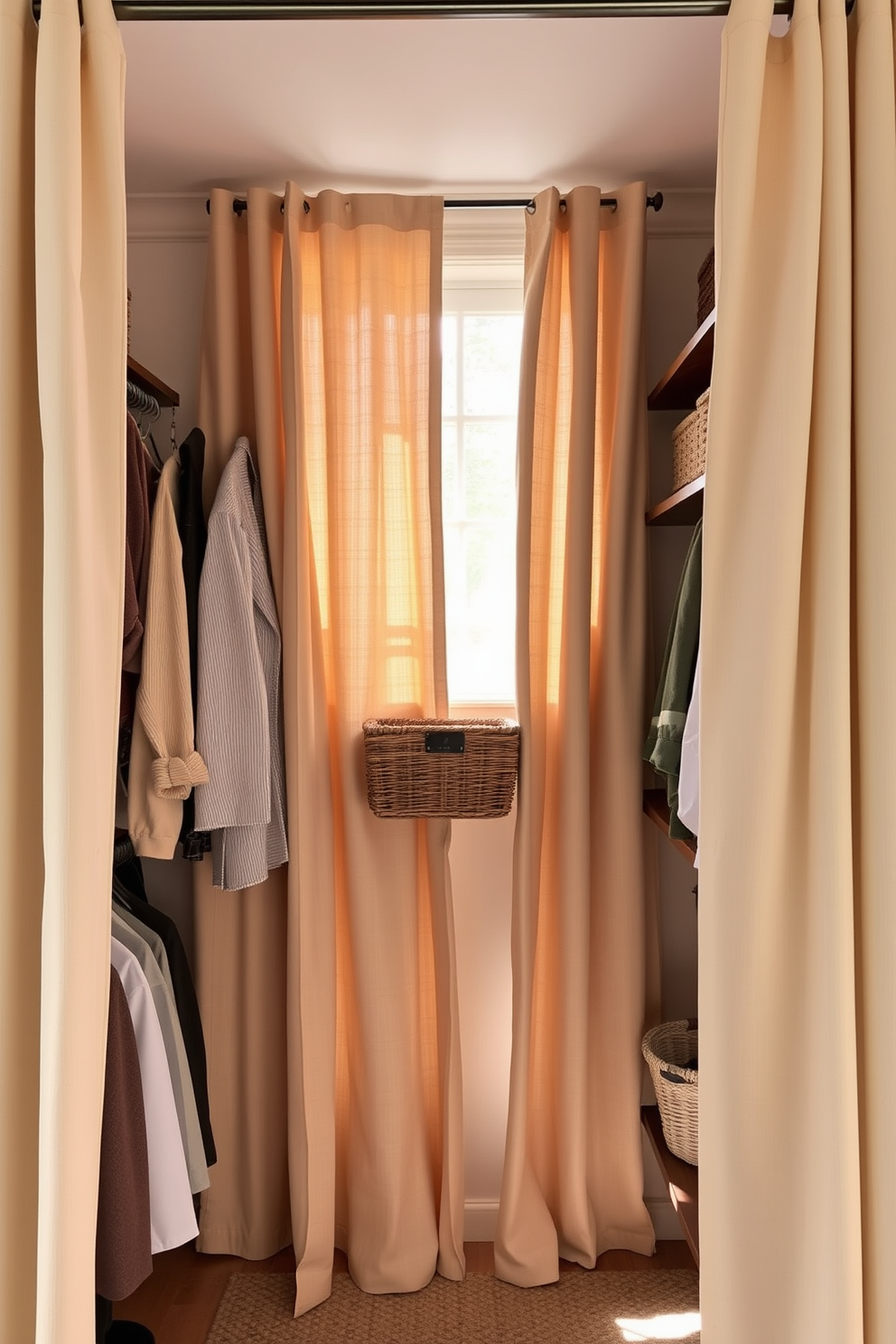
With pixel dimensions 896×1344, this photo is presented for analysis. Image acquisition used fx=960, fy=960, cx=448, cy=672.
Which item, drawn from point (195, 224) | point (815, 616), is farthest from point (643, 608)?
point (195, 224)

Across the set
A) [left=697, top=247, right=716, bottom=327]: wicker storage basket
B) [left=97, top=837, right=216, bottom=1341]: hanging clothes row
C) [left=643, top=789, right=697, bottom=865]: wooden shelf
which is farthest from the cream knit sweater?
[left=697, top=247, right=716, bottom=327]: wicker storage basket

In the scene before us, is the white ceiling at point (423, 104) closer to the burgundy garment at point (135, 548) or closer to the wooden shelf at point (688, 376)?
the wooden shelf at point (688, 376)

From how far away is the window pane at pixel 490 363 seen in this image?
252cm

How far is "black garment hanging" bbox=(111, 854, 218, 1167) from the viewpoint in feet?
6.76

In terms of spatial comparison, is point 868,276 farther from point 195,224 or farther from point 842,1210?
point 195,224

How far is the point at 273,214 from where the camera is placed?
89.8 inches

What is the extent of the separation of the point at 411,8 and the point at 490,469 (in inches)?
51.1

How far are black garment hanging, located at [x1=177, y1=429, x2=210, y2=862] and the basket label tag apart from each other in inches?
20.3

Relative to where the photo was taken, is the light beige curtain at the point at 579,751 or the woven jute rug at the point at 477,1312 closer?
the woven jute rug at the point at 477,1312

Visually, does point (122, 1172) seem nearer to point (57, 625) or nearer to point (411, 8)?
point (57, 625)

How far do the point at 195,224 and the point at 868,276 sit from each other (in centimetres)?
176

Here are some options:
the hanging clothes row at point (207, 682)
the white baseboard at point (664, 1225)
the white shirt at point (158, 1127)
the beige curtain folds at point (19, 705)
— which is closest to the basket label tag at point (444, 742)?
the hanging clothes row at point (207, 682)

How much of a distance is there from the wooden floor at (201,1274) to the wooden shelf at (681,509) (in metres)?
1.80

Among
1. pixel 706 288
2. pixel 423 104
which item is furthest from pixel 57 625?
pixel 706 288
